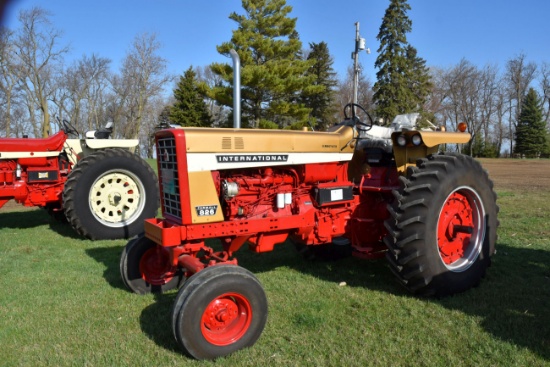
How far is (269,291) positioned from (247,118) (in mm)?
24827

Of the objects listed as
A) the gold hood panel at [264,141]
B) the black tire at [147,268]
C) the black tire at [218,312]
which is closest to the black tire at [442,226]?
the gold hood panel at [264,141]

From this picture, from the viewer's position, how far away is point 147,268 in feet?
14.3

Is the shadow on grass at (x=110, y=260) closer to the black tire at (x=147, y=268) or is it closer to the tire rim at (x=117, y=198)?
the black tire at (x=147, y=268)

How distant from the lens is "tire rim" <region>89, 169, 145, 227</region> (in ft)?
23.0

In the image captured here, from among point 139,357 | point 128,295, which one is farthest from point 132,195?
point 139,357

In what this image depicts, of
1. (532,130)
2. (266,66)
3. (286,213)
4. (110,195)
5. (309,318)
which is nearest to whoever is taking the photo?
(309,318)

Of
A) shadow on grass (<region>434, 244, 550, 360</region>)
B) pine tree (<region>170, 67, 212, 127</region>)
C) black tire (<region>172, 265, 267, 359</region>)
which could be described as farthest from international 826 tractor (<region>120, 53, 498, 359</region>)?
pine tree (<region>170, 67, 212, 127</region>)

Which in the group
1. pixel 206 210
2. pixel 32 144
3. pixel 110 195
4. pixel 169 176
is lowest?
pixel 110 195

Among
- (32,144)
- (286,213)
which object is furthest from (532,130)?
(286,213)

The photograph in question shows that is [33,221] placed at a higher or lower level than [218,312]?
lower

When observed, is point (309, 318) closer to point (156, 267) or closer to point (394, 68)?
point (156, 267)

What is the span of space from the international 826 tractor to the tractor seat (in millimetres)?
4215

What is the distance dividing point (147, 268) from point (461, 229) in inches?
119

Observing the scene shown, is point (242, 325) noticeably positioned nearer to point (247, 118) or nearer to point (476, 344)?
point (476, 344)
